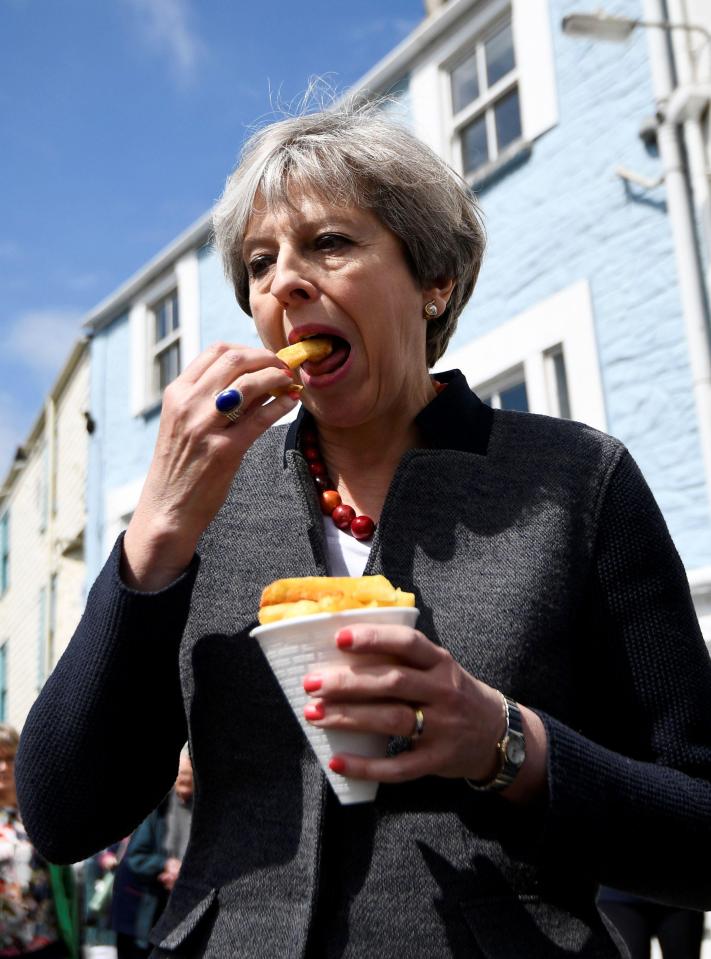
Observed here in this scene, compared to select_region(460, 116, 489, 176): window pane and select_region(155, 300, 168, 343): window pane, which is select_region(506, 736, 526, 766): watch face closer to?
select_region(460, 116, 489, 176): window pane

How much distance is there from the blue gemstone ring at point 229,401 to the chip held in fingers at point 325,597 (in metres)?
0.33

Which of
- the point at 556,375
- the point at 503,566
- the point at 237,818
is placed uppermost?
the point at 556,375

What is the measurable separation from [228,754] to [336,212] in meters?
0.97

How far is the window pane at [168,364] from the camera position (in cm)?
1348

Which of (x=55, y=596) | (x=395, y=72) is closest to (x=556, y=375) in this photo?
(x=395, y=72)

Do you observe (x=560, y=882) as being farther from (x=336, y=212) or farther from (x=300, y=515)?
(x=336, y=212)

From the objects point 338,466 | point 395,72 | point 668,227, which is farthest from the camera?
point 395,72

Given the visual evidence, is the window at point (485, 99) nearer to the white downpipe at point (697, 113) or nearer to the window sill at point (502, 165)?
the window sill at point (502, 165)

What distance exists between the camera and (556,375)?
8328 mm

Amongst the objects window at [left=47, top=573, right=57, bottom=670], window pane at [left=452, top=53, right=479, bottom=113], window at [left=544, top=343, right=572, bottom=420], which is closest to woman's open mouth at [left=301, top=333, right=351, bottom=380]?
window at [left=544, top=343, right=572, bottom=420]

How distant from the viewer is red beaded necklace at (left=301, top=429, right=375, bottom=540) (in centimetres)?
192

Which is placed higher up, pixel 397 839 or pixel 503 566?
pixel 503 566

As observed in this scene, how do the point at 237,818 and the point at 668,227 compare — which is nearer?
the point at 237,818

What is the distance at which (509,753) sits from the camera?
1.44 m
